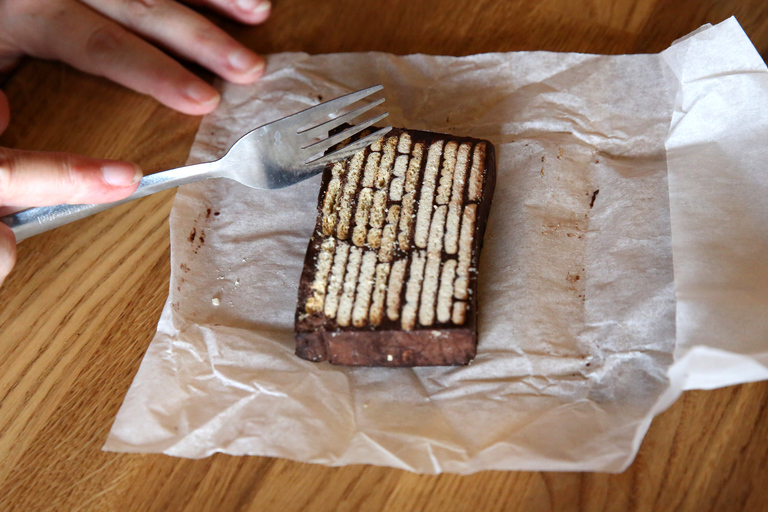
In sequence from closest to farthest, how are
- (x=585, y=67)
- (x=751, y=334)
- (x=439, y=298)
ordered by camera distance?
(x=751, y=334)
(x=439, y=298)
(x=585, y=67)

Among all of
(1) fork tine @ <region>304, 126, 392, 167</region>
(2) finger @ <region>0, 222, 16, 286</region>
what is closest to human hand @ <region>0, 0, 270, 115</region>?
(1) fork tine @ <region>304, 126, 392, 167</region>

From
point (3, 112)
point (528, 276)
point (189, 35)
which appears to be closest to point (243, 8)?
point (189, 35)

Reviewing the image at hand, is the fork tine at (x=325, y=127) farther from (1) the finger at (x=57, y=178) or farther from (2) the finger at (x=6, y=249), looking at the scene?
Answer: (2) the finger at (x=6, y=249)

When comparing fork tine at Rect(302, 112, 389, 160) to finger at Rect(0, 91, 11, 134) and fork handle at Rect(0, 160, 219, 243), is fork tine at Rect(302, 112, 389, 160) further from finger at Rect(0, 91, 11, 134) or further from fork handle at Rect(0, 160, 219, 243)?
finger at Rect(0, 91, 11, 134)

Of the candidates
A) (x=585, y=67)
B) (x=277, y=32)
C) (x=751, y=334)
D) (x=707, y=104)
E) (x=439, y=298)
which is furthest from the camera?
(x=277, y=32)

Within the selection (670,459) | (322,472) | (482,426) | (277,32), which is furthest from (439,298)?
(277,32)

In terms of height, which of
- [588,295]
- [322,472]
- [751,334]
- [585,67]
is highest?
[585,67]

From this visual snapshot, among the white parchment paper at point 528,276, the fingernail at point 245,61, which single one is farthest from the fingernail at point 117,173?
the fingernail at point 245,61

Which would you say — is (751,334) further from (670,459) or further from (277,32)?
(277,32)
